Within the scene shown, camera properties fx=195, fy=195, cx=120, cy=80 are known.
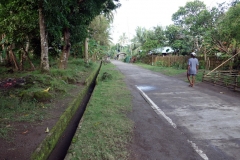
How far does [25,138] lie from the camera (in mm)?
3867

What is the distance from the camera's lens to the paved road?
134 inches

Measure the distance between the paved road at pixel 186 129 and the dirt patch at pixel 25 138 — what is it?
186 cm

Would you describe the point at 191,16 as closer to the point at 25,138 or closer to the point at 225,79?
the point at 225,79

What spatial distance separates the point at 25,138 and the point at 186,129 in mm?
3426

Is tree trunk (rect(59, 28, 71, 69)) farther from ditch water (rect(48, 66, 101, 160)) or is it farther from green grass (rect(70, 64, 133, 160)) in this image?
green grass (rect(70, 64, 133, 160))

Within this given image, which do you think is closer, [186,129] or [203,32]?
[186,129]

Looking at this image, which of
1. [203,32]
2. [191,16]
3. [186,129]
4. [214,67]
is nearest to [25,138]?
[186,129]

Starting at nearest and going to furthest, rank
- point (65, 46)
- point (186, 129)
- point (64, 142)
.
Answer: point (186, 129)
point (64, 142)
point (65, 46)

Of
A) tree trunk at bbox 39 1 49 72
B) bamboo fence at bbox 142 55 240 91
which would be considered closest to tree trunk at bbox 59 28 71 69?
tree trunk at bbox 39 1 49 72

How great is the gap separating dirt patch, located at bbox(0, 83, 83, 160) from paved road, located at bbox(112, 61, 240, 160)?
1856 millimetres

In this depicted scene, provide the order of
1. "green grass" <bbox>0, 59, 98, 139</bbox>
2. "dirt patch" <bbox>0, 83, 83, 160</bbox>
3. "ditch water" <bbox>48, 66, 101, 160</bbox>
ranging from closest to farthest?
1. "dirt patch" <bbox>0, 83, 83, 160</bbox>
2. "ditch water" <bbox>48, 66, 101, 160</bbox>
3. "green grass" <bbox>0, 59, 98, 139</bbox>

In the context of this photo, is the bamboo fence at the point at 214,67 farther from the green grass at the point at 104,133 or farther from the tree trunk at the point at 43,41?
the tree trunk at the point at 43,41

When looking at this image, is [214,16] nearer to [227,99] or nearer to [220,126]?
[227,99]

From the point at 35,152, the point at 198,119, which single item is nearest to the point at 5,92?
the point at 35,152
